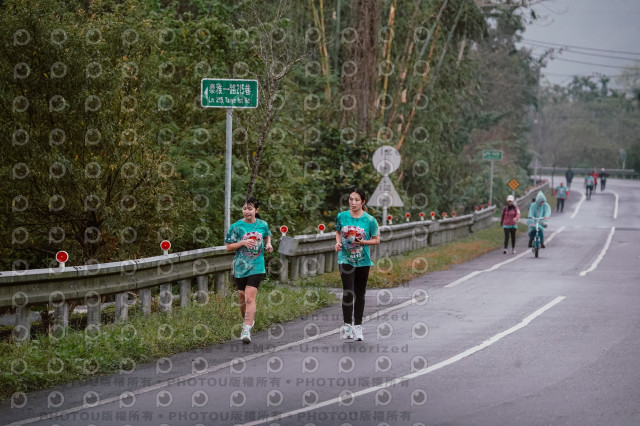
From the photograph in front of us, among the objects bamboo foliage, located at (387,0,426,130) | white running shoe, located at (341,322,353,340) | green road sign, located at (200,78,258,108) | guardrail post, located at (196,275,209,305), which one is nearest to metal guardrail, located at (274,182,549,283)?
guardrail post, located at (196,275,209,305)

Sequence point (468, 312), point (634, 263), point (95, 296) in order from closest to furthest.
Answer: point (95, 296)
point (468, 312)
point (634, 263)

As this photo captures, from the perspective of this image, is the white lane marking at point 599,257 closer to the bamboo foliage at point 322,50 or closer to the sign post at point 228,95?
the sign post at point 228,95

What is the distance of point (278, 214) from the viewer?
2059 cm

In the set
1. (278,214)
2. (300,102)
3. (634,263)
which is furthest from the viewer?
(300,102)

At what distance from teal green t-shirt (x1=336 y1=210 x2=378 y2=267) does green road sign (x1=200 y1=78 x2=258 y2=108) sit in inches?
145

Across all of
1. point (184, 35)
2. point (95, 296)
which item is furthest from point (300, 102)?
point (95, 296)

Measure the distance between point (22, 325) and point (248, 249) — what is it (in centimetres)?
290

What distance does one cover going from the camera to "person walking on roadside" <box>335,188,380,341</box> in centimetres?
1210

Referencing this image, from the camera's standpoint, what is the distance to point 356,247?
39.8 feet

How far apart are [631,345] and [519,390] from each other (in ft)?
11.1

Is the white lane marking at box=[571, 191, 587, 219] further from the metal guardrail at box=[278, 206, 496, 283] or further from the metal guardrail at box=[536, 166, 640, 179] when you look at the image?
the metal guardrail at box=[536, 166, 640, 179]

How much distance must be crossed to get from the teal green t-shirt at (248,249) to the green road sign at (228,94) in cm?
344

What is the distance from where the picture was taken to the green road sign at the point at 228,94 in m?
15.1

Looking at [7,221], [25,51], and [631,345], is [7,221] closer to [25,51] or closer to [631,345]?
[25,51]
